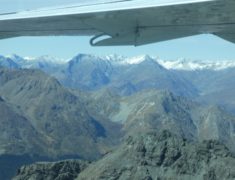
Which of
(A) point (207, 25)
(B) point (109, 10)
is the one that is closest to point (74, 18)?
(B) point (109, 10)

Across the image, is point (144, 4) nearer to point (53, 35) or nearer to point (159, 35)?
point (159, 35)

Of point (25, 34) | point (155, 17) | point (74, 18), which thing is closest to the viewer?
point (155, 17)

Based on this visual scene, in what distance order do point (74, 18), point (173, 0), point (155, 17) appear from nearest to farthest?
1. point (173, 0)
2. point (155, 17)
3. point (74, 18)

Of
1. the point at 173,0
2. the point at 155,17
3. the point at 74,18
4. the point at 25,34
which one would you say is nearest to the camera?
the point at 173,0

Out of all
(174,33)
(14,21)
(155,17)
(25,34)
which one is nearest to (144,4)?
(155,17)

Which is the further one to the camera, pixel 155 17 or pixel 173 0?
pixel 155 17

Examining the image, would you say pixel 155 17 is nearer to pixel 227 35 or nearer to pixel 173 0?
pixel 173 0
